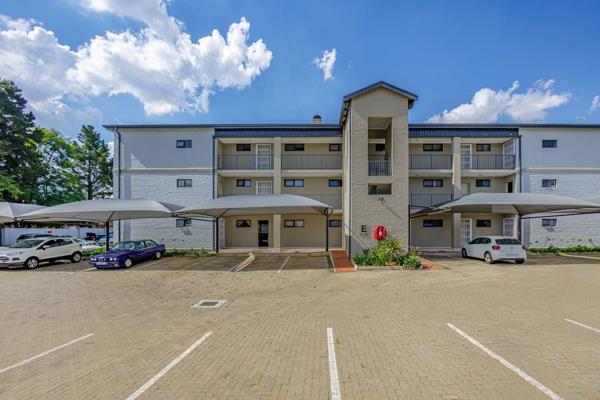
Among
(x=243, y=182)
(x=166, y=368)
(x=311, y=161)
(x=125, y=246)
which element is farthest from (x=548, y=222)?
(x=125, y=246)

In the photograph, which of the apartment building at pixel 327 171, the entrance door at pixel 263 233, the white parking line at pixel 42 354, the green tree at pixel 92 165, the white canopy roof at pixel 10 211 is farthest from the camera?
the green tree at pixel 92 165

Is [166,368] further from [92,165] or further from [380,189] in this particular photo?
[92,165]

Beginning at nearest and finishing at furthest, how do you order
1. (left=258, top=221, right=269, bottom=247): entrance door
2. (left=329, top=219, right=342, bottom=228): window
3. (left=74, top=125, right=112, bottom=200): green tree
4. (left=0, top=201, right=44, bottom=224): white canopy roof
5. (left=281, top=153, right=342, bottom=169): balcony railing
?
(left=0, top=201, right=44, bottom=224): white canopy roof → (left=281, top=153, right=342, bottom=169): balcony railing → (left=329, top=219, right=342, bottom=228): window → (left=258, top=221, right=269, bottom=247): entrance door → (left=74, top=125, right=112, bottom=200): green tree

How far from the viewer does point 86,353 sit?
469 centimetres

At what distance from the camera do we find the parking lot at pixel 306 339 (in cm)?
367

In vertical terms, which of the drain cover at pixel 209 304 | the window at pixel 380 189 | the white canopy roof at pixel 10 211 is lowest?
the drain cover at pixel 209 304

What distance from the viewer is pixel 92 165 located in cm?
3603

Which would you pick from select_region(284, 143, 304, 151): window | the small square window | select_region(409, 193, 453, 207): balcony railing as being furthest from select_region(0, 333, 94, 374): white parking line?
select_region(409, 193, 453, 207): balcony railing

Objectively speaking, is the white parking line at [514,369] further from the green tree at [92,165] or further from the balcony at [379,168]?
the green tree at [92,165]

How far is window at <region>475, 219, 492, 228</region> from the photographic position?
19.7 metres

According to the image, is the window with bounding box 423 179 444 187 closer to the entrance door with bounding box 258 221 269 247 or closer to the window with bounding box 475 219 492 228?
the window with bounding box 475 219 492 228

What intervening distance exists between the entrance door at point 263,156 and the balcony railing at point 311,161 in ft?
3.45

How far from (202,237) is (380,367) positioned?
16.9m

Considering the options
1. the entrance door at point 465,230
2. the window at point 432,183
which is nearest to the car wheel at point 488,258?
the entrance door at point 465,230
